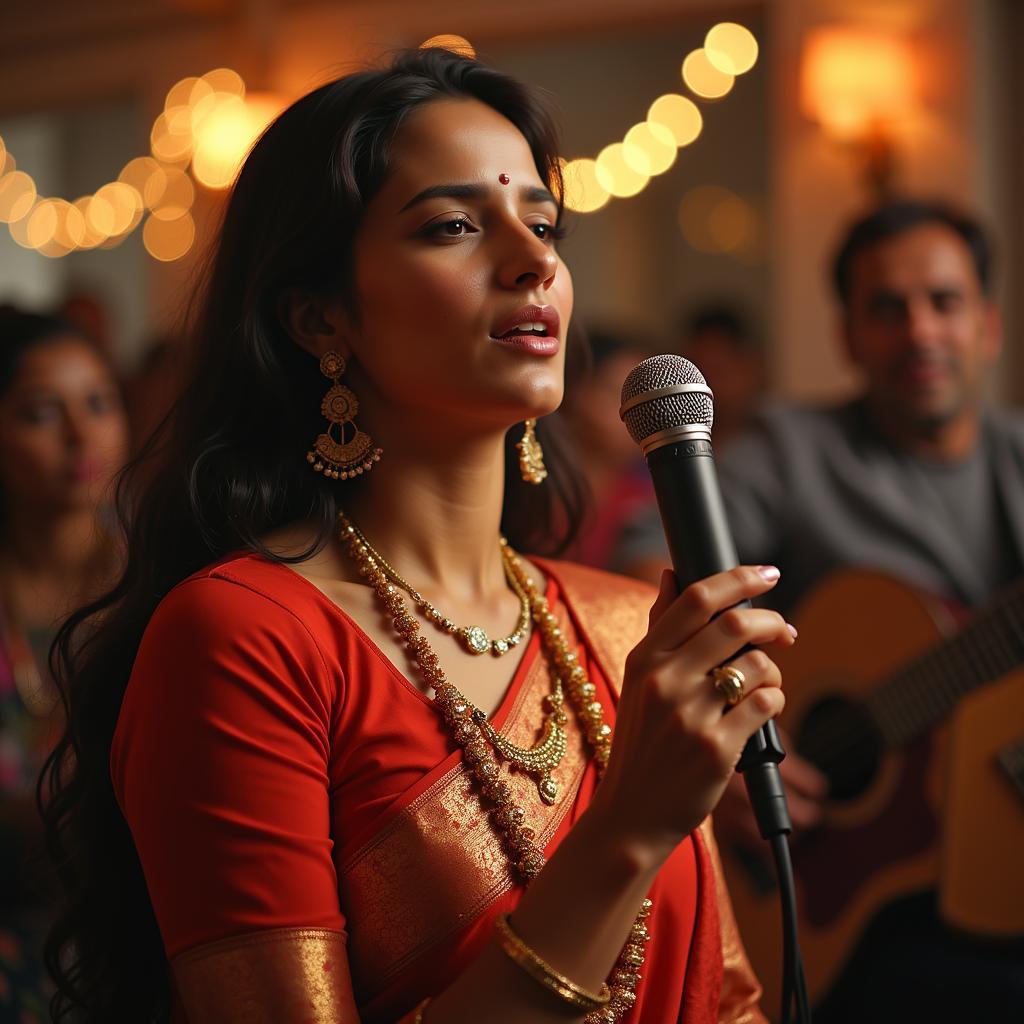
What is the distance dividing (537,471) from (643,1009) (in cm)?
55

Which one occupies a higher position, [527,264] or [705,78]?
[705,78]

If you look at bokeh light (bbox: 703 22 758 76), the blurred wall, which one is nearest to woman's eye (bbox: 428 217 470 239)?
the blurred wall

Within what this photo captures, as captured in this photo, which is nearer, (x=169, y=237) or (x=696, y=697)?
(x=696, y=697)

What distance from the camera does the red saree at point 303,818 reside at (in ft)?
3.10

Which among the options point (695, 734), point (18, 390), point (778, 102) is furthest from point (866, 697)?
point (778, 102)

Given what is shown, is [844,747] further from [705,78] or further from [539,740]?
[705,78]

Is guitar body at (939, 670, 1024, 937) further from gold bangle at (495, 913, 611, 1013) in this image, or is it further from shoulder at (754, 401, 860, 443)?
gold bangle at (495, 913, 611, 1013)

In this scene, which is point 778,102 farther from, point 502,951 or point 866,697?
point 502,951

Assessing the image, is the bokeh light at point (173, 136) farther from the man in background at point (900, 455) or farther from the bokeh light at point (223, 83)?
the man in background at point (900, 455)

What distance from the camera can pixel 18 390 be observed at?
7.95 feet

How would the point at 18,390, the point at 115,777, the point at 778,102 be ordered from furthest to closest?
the point at 778,102 → the point at 18,390 → the point at 115,777

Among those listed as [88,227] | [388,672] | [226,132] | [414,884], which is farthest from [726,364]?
[88,227]

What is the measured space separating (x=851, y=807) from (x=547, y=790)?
1.10 meters

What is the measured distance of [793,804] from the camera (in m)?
2.02
